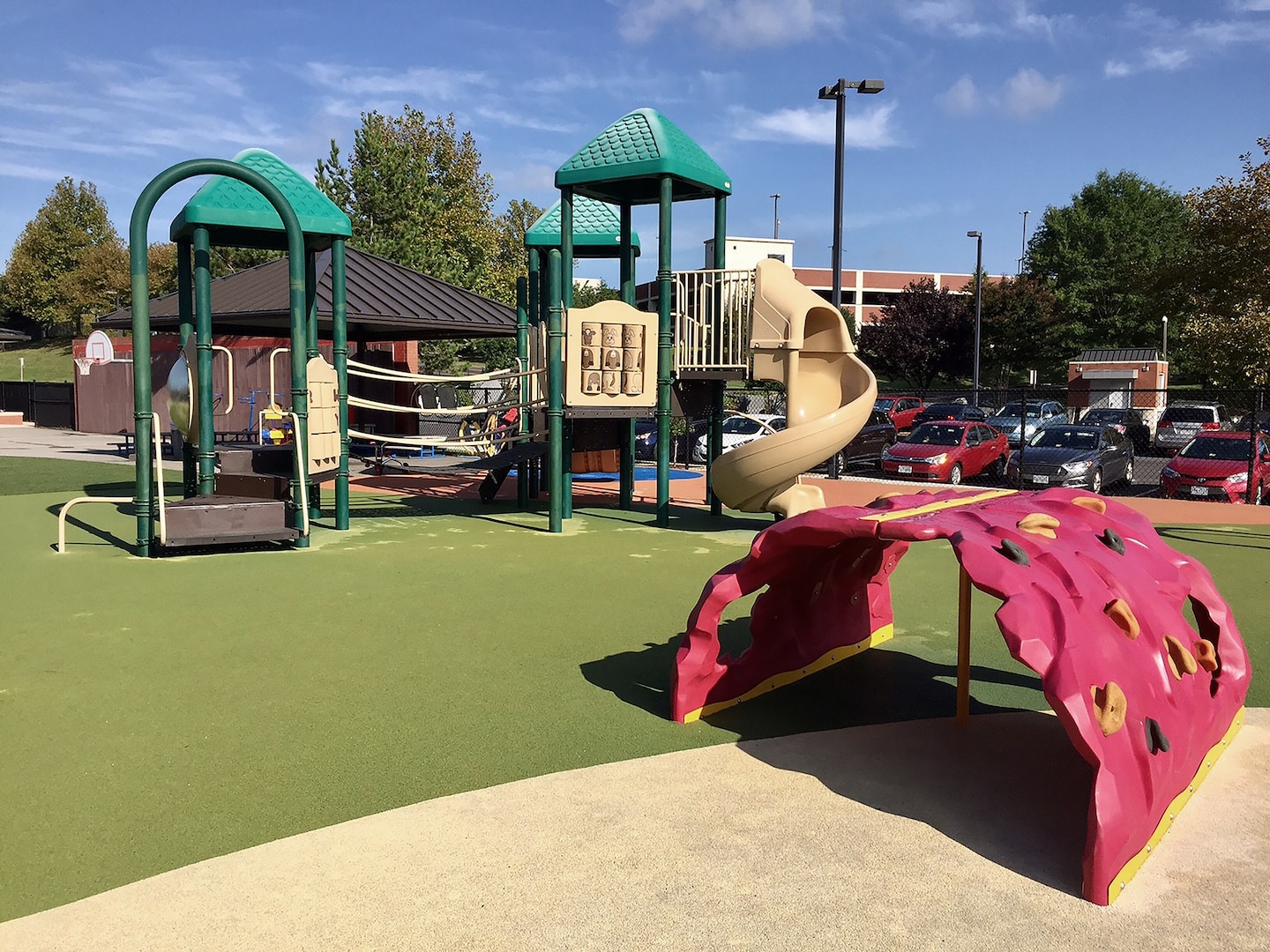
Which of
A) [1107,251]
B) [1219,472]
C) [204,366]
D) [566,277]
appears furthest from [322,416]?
[1107,251]

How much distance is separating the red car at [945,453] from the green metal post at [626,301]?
24.5 ft

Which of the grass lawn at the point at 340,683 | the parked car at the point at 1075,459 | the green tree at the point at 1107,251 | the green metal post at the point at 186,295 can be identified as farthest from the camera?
the green tree at the point at 1107,251

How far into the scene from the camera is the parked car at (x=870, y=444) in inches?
928

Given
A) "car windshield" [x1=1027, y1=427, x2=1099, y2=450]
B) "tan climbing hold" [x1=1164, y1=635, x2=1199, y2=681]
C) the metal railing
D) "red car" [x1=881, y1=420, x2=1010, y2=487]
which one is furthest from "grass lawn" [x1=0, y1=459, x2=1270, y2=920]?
"car windshield" [x1=1027, y1=427, x2=1099, y2=450]

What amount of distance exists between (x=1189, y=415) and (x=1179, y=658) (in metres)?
29.3

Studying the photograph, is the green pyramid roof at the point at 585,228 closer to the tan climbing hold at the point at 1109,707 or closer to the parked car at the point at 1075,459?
the parked car at the point at 1075,459

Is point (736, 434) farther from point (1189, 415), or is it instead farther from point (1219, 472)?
point (1189, 415)

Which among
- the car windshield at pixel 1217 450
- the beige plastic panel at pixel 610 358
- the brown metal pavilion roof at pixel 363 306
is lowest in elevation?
the car windshield at pixel 1217 450

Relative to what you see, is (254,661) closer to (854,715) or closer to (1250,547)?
(854,715)

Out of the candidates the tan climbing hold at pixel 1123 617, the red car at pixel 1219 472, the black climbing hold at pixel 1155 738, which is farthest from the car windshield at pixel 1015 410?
the black climbing hold at pixel 1155 738

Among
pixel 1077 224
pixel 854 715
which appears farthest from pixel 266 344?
pixel 1077 224

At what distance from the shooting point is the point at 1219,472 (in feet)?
57.3

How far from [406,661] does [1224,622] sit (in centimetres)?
476

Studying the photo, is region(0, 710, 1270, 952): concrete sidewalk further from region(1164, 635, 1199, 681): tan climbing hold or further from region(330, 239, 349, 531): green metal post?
region(330, 239, 349, 531): green metal post
